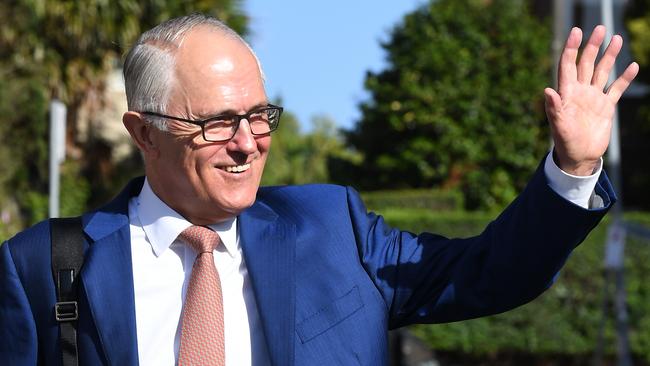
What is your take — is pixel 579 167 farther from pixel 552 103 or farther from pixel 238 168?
pixel 238 168

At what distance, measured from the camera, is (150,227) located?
2.92 m

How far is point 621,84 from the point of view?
8.59ft

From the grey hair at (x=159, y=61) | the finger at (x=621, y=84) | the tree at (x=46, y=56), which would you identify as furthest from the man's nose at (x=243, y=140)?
the tree at (x=46, y=56)

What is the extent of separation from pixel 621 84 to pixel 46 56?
16.6m

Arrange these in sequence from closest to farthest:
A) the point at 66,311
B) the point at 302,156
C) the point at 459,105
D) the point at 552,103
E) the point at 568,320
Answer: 1. the point at 552,103
2. the point at 66,311
3. the point at 568,320
4. the point at 459,105
5. the point at 302,156

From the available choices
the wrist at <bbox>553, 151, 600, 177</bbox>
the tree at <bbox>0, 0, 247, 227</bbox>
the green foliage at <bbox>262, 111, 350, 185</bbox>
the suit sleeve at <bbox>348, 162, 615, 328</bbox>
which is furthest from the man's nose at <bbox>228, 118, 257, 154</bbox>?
the green foliage at <bbox>262, 111, 350, 185</bbox>

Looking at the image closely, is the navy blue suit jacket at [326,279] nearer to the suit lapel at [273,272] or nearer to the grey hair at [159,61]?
the suit lapel at [273,272]

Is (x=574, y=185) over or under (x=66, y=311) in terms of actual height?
over

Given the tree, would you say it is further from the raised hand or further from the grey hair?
the raised hand

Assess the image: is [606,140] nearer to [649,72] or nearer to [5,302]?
[5,302]

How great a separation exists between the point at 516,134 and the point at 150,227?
21540mm

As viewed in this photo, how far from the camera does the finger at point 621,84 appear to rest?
Answer: 2594mm

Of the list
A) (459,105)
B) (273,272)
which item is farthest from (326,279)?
(459,105)

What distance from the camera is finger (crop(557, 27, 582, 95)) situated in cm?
257
